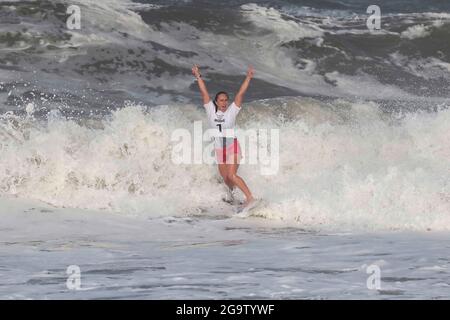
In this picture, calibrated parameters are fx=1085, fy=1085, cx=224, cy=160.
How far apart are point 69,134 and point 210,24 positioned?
11.1 m

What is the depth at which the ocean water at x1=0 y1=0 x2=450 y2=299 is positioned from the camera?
8797 mm

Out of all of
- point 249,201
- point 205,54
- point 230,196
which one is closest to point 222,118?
point 249,201

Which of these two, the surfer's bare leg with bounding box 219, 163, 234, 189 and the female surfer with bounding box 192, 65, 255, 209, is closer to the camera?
the female surfer with bounding box 192, 65, 255, 209

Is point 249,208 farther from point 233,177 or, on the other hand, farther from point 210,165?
point 210,165

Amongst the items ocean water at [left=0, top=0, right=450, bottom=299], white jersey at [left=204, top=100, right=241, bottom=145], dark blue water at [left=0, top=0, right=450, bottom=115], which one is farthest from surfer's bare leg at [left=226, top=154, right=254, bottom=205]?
dark blue water at [left=0, top=0, right=450, bottom=115]

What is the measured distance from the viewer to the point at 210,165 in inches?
536

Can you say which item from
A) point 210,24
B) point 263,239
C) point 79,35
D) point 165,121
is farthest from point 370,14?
point 263,239

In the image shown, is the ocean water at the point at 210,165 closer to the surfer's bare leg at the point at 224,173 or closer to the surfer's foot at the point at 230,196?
the surfer's foot at the point at 230,196

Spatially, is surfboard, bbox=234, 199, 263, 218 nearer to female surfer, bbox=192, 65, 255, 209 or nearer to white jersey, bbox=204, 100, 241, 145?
female surfer, bbox=192, 65, 255, 209

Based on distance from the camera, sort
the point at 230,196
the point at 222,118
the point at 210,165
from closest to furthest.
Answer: the point at 222,118, the point at 230,196, the point at 210,165

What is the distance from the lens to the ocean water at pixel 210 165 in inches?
346
